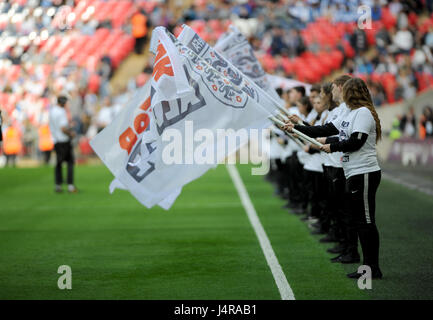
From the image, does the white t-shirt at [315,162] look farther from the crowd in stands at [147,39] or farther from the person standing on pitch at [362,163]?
the crowd in stands at [147,39]

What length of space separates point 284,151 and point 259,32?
2615cm

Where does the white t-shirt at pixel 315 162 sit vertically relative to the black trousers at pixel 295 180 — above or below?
above

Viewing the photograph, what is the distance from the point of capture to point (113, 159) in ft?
30.4

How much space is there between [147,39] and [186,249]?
33.2 metres

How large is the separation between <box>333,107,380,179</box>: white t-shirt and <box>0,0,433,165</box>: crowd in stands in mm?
21248

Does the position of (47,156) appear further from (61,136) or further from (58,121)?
(58,121)

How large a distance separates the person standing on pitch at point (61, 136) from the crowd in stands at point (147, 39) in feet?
35.7

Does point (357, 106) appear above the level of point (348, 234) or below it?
above

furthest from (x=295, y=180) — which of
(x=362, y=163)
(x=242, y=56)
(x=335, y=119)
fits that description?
(x=362, y=163)

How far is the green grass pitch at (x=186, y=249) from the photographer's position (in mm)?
8148

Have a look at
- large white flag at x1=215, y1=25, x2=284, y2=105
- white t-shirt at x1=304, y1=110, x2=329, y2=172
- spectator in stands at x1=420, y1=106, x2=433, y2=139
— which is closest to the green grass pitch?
white t-shirt at x1=304, y1=110, x2=329, y2=172

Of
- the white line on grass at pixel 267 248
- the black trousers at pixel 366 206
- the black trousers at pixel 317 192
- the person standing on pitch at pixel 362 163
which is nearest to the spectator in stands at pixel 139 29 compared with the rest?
the white line on grass at pixel 267 248

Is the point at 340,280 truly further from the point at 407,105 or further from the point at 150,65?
the point at 150,65
